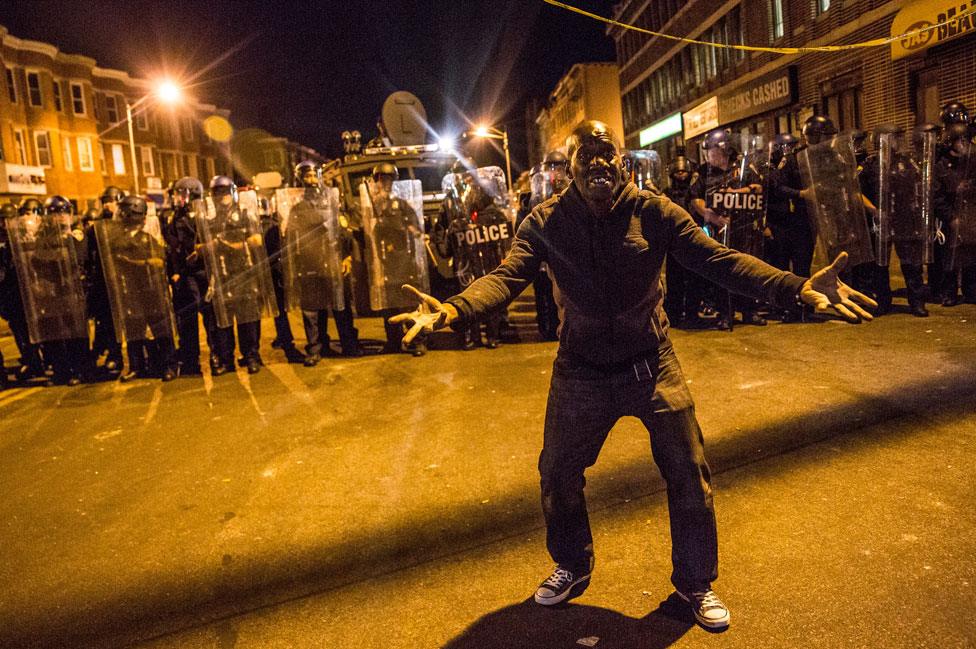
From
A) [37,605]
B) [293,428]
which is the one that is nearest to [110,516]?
[37,605]

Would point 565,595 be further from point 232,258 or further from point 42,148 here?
point 42,148

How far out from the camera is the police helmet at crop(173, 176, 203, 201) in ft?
32.1

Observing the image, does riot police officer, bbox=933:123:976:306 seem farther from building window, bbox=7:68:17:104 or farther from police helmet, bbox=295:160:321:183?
building window, bbox=7:68:17:104

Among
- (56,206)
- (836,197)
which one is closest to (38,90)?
(56,206)

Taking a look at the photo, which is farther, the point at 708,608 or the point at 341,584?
the point at 341,584

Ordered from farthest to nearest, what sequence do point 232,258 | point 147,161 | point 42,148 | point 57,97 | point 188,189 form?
point 147,161
point 57,97
point 42,148
point 188,189
point 232,258

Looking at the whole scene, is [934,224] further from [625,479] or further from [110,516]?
[110,516]

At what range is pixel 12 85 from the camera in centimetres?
3919

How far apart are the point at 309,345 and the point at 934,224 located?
764 cm

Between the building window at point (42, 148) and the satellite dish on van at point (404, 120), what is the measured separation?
32676mm

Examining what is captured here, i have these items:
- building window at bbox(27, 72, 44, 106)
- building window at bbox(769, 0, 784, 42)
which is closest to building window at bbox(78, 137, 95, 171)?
building window at bbox(27, 72, 44, 106)

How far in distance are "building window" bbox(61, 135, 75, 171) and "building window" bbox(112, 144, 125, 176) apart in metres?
5.13

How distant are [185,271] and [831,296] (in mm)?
8203

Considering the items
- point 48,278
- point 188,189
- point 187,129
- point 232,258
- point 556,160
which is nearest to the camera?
point 232,258
